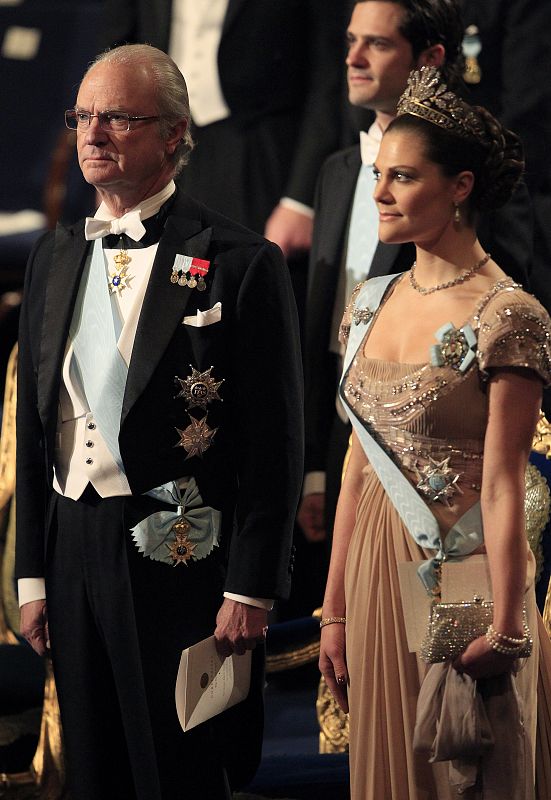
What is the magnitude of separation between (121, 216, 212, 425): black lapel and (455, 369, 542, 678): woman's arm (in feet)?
1.96

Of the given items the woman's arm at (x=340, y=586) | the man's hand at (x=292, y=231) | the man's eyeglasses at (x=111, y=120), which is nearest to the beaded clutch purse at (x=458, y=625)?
the woman's arm at (x=340, y=586)

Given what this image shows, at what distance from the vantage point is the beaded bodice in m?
1.94

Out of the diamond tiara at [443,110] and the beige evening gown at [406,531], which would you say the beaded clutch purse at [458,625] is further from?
the diamond tiara at [443,110]

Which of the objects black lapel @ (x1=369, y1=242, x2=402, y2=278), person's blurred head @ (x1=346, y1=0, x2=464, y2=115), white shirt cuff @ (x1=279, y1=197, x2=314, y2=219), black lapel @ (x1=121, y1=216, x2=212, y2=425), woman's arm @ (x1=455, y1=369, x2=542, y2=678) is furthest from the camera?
white shirt cuff @ (x1=279, y1=197, x2=314, y2=219)

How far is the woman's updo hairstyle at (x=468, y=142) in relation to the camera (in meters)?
2.04

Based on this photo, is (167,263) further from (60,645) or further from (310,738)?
(310,738)

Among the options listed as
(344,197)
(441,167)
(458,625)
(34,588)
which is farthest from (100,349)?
(344,197)

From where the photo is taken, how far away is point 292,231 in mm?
3908

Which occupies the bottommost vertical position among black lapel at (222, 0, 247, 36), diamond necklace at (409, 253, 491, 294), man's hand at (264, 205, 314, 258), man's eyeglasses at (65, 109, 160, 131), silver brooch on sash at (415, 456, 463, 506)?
silver brooch on sash at (415, 456, 463, 506)

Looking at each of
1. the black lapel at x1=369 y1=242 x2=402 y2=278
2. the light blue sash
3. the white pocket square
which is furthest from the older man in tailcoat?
the black lapel at x1=369 y1=242 x2=402 y2=278

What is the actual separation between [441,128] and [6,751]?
5.99 feet

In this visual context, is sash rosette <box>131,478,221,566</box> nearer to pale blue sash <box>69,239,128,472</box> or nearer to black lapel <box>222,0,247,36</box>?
pale blue sash <box>69,239,128,472</box>

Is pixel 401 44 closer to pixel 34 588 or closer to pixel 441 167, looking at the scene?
pixel 441 167

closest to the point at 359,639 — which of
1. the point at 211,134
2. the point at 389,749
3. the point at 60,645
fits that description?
the point at 389,749
